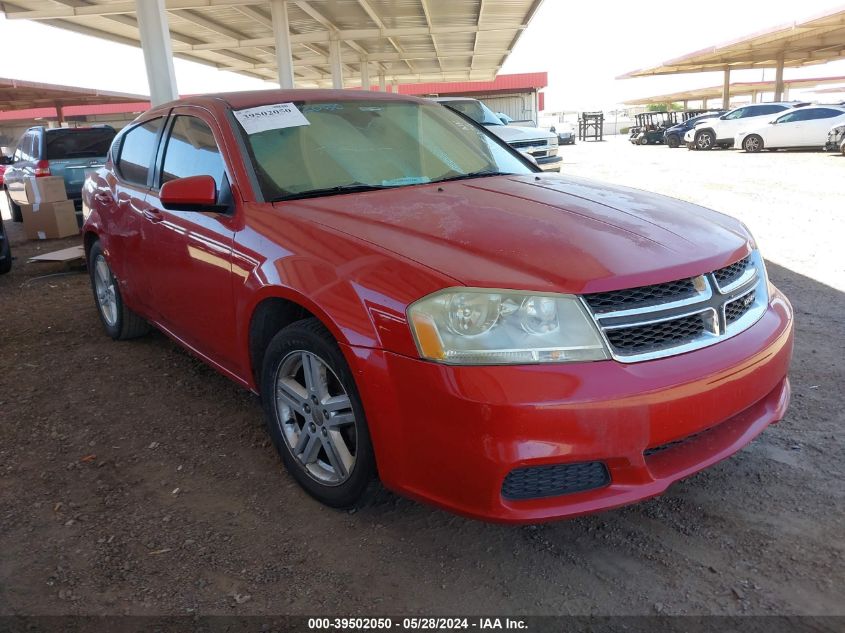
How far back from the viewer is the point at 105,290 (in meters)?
4.76

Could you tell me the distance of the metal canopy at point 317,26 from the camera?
44.7ft

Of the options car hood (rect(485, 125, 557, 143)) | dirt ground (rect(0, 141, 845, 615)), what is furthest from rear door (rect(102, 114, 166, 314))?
car hood (rect(485, 125, 557, 143))

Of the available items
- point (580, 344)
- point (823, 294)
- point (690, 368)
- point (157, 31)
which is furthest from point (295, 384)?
point (157, 31)

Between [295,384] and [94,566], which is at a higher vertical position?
[295,384]

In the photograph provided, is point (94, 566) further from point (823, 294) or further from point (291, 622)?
point (823, 294)

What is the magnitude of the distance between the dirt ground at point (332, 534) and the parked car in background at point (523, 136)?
8483 millimetres

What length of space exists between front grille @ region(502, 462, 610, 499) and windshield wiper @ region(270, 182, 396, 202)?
1.50m

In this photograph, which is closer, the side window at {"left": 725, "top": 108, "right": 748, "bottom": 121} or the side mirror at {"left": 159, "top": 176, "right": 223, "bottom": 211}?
the side mirror at {"left": 159, "top": 176, "right": 223, "bottom": 211}

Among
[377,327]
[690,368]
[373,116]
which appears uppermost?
[373,116]

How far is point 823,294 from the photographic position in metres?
4.96

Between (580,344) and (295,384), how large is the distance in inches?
47.1

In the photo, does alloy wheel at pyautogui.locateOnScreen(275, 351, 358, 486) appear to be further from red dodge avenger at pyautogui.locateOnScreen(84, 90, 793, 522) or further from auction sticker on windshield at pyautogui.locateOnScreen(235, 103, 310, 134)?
auction sticker on windshield at pyautogui.locateOnScreen(235, 103, 310, 134)

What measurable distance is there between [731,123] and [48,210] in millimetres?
22695

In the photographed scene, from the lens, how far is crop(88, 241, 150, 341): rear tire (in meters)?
4.52
